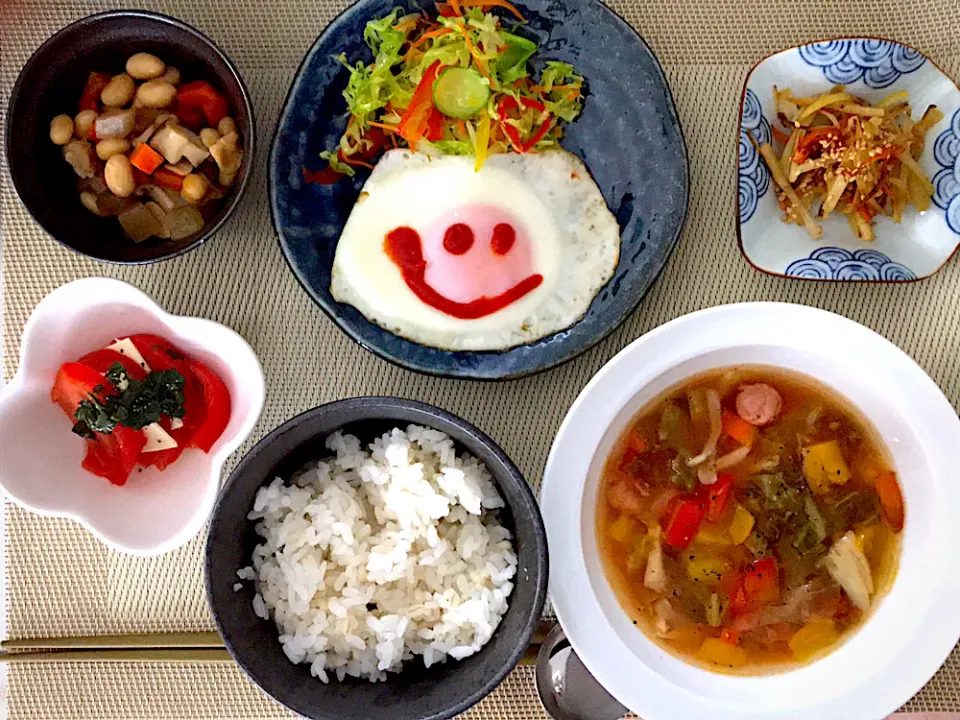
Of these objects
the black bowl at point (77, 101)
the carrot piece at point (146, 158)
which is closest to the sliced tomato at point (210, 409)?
the black bowl at point (77, 101)

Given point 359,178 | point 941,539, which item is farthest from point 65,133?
point 941,539

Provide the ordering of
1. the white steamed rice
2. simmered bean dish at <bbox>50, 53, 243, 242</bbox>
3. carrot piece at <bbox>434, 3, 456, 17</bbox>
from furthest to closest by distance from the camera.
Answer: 1. carrot piece at <bbox>434, 3, 456, 17</bbox>
2. simmered bean dish at <bbox>50, 53, 243, 242</bbox>
3. the white steamed rice

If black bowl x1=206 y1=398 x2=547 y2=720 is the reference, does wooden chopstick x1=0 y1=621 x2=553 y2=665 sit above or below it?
below

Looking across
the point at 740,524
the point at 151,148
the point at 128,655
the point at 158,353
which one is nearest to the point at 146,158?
the point at 151,148

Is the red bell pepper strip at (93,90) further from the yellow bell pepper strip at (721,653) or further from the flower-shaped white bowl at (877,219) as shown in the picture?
the yellow bell pepper strip at (721,653)

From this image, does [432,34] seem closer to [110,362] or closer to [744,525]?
[110,362]

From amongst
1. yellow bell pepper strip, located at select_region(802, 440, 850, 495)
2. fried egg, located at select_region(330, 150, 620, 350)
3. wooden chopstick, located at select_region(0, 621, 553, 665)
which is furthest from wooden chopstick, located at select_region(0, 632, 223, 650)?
yellow bell pepper strip, located at select_region(802, 440, 850, 495)

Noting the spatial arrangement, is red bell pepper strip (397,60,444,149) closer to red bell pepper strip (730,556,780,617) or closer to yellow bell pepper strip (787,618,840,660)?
red bell pepper strip (730,556,780,617)
